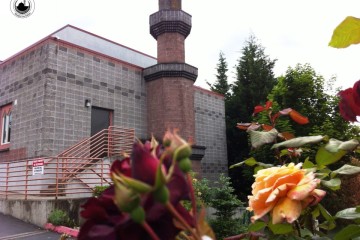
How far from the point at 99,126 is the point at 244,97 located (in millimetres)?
11487

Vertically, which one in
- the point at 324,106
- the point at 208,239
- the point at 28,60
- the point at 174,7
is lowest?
the point at 208,239

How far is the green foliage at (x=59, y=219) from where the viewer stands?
9703mm

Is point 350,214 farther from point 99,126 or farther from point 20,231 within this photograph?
point 99,126

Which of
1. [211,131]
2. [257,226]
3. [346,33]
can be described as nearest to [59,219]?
[257,226]

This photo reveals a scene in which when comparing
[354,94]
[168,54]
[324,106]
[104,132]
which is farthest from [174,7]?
[354,94]

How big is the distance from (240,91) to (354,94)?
22.6 m

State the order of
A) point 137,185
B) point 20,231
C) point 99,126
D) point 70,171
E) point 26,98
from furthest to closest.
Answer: point 99,126
point 26,98
point 70,171
point 20,231
point 137,185

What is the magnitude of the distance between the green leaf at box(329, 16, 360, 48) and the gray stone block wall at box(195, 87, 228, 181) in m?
17.8

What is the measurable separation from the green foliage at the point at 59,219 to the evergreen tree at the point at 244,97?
12.5 m

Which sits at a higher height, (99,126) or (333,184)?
(99,126)

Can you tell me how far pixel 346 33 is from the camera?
0.88 m

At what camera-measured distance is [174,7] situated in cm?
1630

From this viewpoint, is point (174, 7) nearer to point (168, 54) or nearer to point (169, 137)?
point (168, 54)

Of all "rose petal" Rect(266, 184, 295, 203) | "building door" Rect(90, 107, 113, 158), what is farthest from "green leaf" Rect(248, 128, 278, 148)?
"building door" Rect(90, 107, 113, 158)
